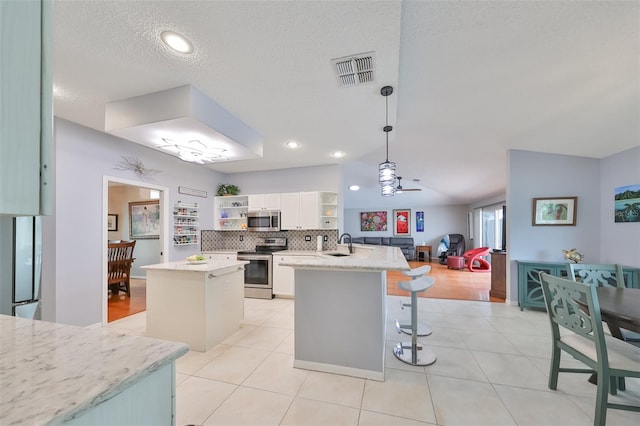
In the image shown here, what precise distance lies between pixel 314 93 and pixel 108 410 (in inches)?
98.1

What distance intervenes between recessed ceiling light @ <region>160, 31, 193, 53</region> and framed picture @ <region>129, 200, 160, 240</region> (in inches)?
210

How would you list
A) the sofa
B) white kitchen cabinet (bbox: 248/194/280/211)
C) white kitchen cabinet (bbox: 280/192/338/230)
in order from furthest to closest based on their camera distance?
the sofa, white kitchen cabinet (bbox: 248/194/280/211), white kitchen cabinet (bbox: 280/192/338/230)

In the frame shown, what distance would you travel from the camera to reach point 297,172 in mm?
5277

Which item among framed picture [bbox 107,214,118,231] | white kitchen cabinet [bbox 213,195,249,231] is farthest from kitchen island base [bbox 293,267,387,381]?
framed picture [bbox 107,214,118,231]

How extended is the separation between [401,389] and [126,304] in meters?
4.61

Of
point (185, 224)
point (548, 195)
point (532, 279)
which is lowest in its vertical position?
point (532, 279)

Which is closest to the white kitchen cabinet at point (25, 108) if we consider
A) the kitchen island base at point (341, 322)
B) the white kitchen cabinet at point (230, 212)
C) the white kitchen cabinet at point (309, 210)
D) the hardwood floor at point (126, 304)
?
the kitchen island base at point (341, 322)

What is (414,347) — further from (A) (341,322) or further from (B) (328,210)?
(B) (328,210)

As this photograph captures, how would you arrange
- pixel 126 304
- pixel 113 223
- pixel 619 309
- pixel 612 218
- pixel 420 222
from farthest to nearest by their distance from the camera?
1. pixel 420 222
2. pixel 113 223
3. pixel 126 304
4. pixel 612 218
5. pixel 619 309

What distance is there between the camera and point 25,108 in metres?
0.48

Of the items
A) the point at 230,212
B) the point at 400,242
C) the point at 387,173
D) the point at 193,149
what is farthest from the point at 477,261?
the point at 193,149

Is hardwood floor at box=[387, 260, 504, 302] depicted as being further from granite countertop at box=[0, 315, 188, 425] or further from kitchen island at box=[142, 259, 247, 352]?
granite countertop at box=[0, 315, 188, 425]

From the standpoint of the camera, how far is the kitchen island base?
84.7 inches

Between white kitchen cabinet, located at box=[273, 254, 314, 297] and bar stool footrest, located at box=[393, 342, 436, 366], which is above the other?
white kitchen cabinet, located at box=[273, 254, 314, 297]
